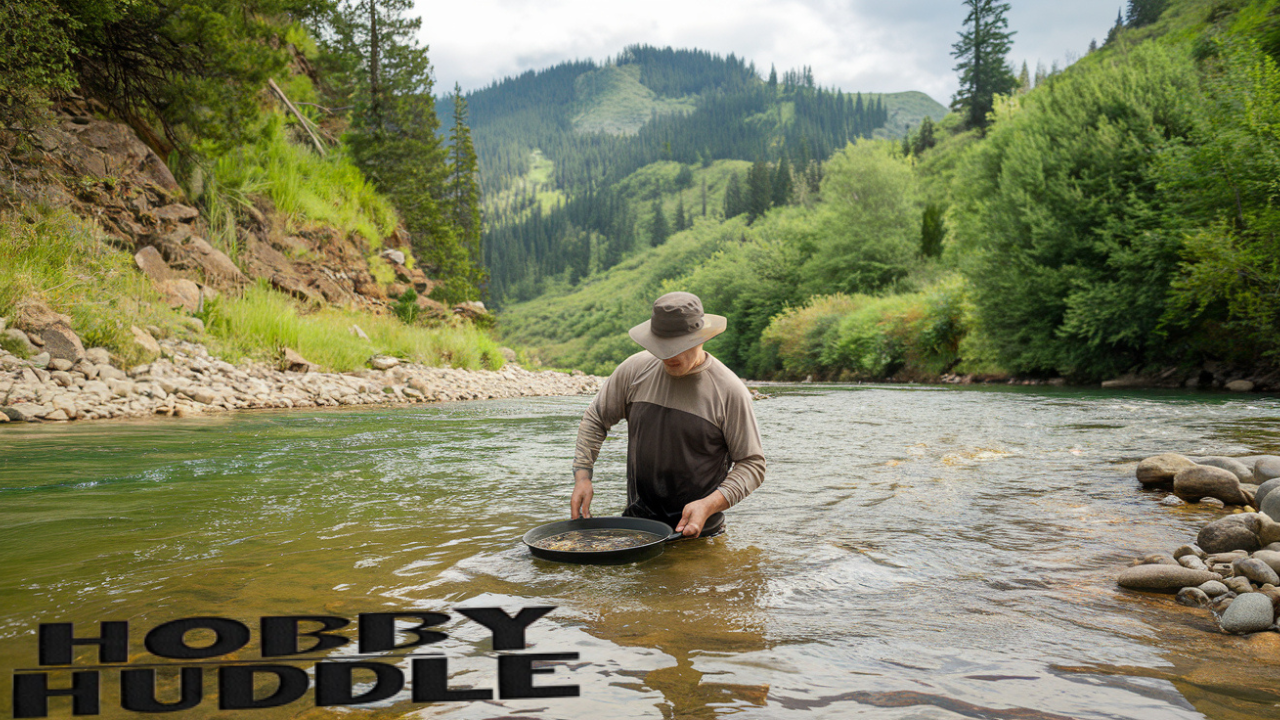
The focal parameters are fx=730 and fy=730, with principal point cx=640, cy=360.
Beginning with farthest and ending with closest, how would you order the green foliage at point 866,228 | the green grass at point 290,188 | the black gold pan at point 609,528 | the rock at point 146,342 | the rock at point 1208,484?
the green foliage at point 866,228 < the green grass at point 290,188 < the rock at point 146,342 < the rock at point 1208,484 < the black gold pan at point 609,528

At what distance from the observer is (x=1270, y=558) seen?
10.4 feet

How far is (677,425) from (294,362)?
11.2 m

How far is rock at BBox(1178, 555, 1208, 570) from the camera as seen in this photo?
11.0ft

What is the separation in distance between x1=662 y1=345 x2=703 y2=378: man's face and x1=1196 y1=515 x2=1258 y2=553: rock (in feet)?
8.97

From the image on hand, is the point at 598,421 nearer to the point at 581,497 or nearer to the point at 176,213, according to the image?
the point at 581,497

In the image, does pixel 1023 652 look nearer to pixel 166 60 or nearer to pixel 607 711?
pixel 607 711

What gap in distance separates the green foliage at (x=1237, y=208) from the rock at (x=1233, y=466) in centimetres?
1180

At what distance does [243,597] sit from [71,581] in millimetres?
850

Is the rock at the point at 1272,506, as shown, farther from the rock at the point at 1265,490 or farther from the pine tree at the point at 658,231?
the pine tree at the point at 658,231

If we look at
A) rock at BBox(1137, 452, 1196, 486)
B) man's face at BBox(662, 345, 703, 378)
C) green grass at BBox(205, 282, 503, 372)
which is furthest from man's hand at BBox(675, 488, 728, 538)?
green grass at BBox(205, 282, 503, 372)

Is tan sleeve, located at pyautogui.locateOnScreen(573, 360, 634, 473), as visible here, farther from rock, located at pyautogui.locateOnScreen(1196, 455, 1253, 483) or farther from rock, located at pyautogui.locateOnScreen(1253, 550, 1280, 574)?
rock, located at pyautogui.locateOnScreen(1196, 455, 1253, 483)

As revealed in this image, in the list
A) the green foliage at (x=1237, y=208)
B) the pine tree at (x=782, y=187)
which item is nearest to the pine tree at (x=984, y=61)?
the pine tree at (x=782, y=187)

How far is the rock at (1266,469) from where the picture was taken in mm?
5074

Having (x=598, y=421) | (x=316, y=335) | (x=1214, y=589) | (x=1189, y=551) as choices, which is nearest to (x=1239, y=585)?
(x=1214, y=589)
